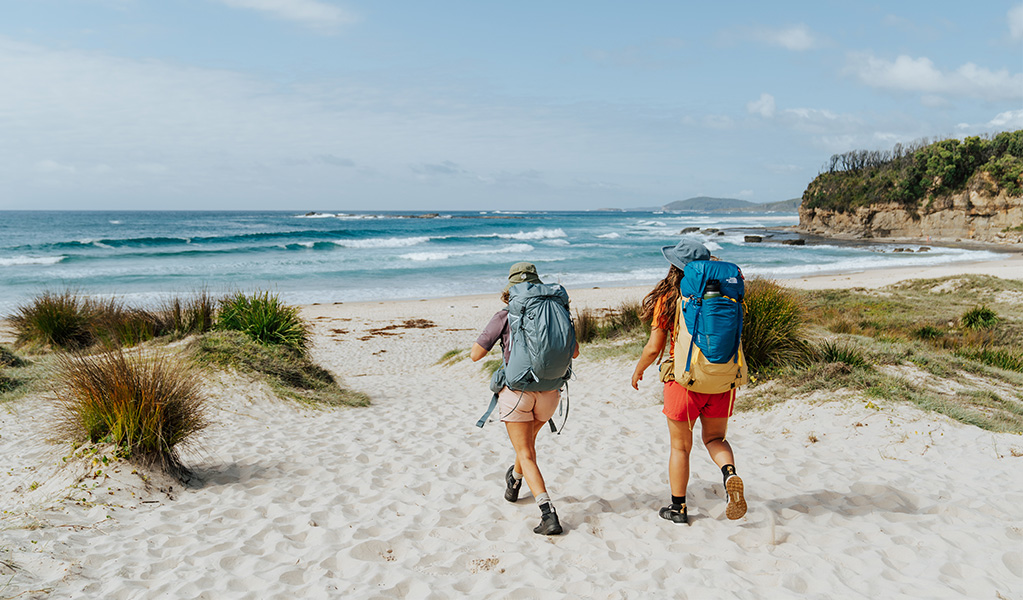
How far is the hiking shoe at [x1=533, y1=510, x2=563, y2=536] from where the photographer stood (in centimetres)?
336

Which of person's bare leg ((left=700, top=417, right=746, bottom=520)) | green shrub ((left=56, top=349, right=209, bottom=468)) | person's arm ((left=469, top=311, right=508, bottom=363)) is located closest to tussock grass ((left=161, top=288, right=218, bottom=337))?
green shrub ((left=56, top=349, right=209, bottom=468))

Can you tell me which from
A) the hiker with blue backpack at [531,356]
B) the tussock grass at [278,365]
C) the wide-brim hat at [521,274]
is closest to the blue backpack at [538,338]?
the hiker with blue backpack at [531,356]

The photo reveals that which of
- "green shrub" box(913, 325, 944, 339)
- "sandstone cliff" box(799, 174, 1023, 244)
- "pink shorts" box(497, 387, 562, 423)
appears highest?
"sandstone cliff" box(799, 174, 1023, 244)

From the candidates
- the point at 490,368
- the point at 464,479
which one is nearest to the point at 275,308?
the point at 490,368

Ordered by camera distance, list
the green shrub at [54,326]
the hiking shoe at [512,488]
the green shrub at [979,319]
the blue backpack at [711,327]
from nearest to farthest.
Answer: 1. the blue backpack at [711,327]
2. the hiking shoe at [512,488]
3. the green shrub at [54,326]
4. the green shrub at [979,319]

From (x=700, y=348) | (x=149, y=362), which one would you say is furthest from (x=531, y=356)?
(x=149, y=362)

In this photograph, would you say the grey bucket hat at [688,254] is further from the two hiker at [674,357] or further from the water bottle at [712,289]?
the water bottle at [712,289]

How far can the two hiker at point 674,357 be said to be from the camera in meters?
3.05

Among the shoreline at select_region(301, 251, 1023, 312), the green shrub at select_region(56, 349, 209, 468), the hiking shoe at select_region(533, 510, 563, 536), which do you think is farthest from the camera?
the shoreline at select_region(301, 251, 1023, 312)

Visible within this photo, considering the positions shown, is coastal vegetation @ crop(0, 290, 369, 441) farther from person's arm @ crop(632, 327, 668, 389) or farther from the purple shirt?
person's arm @ crop(632, 327, 668, 389)

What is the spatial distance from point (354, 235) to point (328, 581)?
178ft

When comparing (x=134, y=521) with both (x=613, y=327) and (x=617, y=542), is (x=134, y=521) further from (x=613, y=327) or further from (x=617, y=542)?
(x=613, y=327)

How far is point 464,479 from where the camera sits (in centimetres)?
441

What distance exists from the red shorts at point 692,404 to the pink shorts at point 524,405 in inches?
26.0
